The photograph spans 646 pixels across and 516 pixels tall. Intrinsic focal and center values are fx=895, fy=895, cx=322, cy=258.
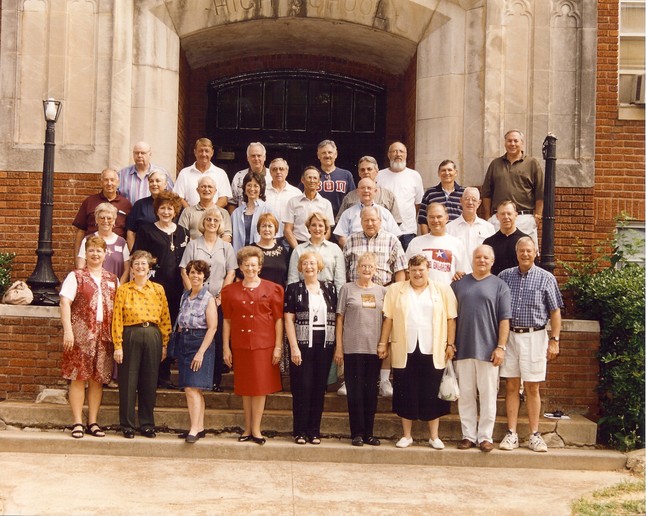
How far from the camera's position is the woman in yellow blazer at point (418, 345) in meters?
8.16

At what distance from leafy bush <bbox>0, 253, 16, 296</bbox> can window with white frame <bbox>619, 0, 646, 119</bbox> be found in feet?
25.4

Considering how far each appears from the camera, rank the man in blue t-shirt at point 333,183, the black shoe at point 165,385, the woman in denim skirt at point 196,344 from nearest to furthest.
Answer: the woman in denim skirt at point 196,344, the black shoe at point 165,385, the man in blue t-shirt at point 333,183

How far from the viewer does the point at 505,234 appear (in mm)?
9047

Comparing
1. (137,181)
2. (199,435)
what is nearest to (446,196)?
(137,181)

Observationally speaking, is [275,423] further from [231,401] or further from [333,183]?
[333,183]

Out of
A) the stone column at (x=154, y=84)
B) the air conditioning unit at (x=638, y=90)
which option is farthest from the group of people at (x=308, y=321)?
the air conditioning unit at (x=638, y=90)

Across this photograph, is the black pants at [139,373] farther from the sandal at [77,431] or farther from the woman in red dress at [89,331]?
the sandal at [77,431]

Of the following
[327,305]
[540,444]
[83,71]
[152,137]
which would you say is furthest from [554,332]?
[83,71]

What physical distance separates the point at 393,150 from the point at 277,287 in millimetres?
2626

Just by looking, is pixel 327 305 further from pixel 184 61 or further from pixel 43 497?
pixel 184 61

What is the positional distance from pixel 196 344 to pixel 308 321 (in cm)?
105

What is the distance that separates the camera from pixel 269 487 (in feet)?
23.6

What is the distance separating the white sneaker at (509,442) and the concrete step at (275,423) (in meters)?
0.30

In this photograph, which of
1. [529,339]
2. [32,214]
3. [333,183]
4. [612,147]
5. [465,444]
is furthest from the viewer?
[612,147]
